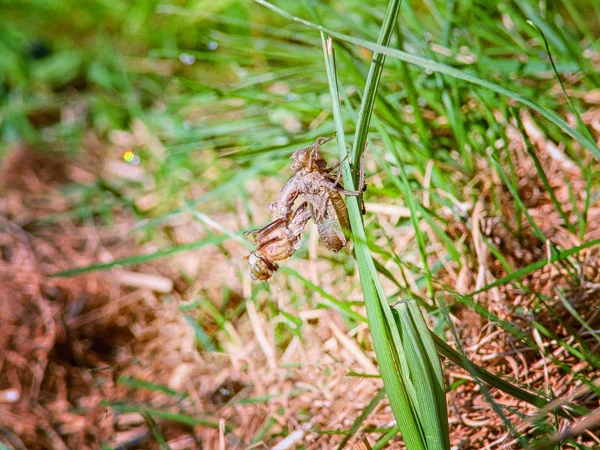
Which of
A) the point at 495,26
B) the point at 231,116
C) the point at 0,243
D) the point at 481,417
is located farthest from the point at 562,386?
the point at 0,243

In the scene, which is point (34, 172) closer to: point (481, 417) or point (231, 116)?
point (231, 116)

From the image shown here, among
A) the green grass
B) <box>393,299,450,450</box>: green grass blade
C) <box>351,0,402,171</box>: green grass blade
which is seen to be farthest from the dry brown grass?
<box>351,0,402,171</box>: green grass blade

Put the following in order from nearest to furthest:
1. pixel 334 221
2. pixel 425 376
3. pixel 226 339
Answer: pixel 425 376
pixel 334 221
pixel 226 339

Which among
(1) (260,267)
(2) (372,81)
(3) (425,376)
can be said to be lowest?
(3) (425,376)

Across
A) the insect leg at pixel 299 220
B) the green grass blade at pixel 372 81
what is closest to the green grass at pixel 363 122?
the green grass blade at pixel 372 81

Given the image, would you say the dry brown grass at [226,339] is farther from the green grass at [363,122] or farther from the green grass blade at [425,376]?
the green grass blade at [425,376]

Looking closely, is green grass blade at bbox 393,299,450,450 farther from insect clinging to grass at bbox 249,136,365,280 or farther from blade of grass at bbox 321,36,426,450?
insect clinging to grass at bbox 249,136,365,280

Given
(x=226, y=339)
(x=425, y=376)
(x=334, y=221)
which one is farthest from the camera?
(x=226, y=339)

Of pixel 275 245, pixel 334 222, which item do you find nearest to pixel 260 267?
pixel 275 245

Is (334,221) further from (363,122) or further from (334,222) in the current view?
(363,122)
